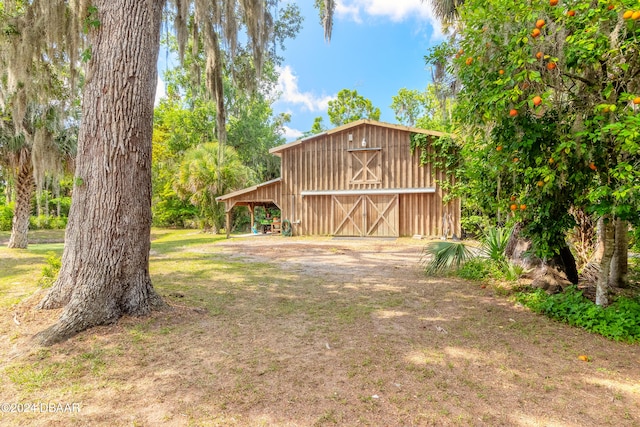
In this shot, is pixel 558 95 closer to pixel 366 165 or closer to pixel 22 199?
pixel 366 165

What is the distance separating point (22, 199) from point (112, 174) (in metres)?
9.71

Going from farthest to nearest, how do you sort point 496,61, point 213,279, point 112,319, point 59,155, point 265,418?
point 59,155 < point 213,279 < point 112,319 < point 496,61 < point 265,418

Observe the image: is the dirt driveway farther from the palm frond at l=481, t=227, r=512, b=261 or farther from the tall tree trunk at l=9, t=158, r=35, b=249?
the tall tree trunk at l=9, t=158, r=35, b=249

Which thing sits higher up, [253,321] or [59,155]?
[59,155]

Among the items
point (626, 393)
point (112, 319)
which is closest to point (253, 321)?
point (112, 319)

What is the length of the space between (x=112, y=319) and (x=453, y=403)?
3.30 m

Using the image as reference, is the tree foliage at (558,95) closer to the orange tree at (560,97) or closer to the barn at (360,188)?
the orange tree at (560,97)

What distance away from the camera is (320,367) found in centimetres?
256

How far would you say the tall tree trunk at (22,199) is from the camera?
32.5 ft

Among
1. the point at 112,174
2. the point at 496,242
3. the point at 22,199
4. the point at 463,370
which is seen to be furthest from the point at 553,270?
the point at 22,199

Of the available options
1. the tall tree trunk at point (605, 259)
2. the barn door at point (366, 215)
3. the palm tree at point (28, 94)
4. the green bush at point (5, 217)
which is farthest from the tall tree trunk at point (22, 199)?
the tall tree trunk at point (605, 259)

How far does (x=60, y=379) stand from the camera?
2354 millimetres

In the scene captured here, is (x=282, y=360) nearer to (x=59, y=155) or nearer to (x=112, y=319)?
(x=112, y=319)

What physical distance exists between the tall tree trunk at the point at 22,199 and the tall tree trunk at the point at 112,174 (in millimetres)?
8996
